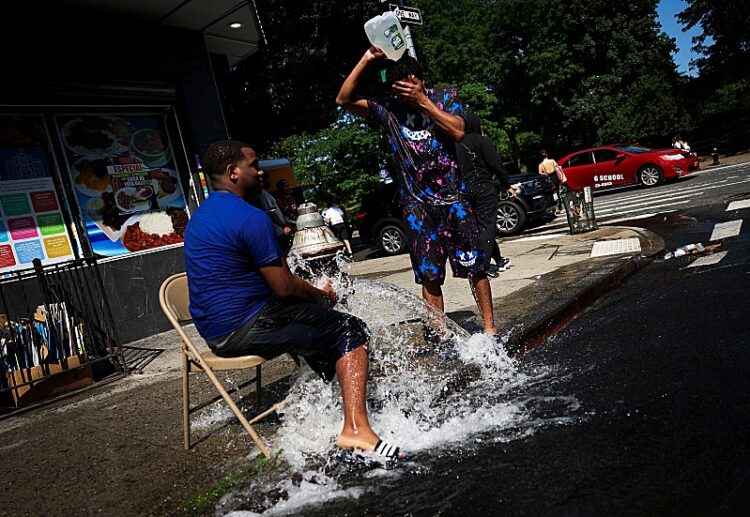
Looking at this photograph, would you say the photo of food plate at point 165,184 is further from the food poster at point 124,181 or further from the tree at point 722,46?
the tree at point 722,46

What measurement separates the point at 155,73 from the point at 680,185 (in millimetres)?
13620

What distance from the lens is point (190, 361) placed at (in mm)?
3137

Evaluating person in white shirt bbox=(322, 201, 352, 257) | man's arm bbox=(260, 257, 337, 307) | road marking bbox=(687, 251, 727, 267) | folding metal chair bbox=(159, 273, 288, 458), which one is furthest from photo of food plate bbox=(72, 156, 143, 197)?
road marking bbox=(687, 251, 727, 267)

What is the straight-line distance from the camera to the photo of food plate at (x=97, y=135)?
714 cm

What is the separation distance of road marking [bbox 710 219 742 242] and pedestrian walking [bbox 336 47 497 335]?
465 centimetres

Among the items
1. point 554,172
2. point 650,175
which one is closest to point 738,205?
point 554,172

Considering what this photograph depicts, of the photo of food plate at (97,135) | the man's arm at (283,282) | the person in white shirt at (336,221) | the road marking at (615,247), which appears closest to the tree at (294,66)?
the person in white shirt at (336,221)

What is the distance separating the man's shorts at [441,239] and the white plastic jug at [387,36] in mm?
1009

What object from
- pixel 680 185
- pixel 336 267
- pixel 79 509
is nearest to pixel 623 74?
pixel 680 185

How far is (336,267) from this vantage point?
4.47 metres

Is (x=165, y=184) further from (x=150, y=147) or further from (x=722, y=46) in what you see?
(x=722, y=46)

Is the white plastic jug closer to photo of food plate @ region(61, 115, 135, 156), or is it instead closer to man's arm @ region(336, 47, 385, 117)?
man's arm @ region(336, 47, 385, 117)

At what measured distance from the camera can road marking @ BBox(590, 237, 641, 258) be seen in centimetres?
703

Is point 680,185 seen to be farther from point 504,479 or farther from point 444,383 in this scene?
point 504,479
